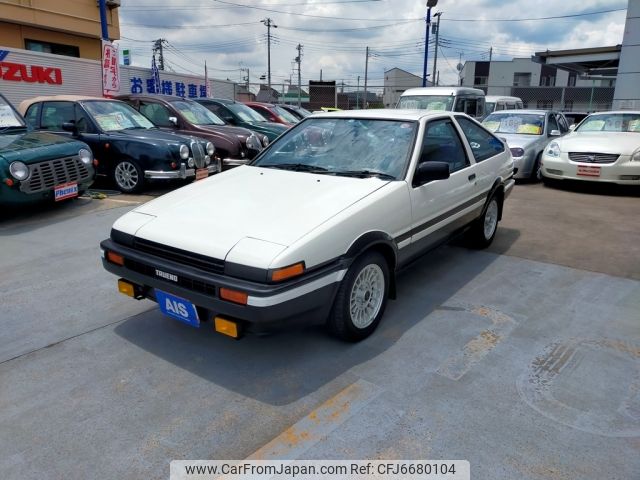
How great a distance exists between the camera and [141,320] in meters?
3.75

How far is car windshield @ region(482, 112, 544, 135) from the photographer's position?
10977 millimetres

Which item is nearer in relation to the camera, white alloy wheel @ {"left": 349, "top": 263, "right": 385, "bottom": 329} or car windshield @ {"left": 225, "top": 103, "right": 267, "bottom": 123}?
white alloy wheel @ {"left": 349, "top": 263, "right": 385, "bottom": 329}

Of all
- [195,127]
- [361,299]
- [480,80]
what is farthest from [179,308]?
[480,80]

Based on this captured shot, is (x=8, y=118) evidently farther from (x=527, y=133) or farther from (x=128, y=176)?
(x=527, y=133)

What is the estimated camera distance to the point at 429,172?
12.1 ft

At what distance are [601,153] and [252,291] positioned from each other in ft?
28.0

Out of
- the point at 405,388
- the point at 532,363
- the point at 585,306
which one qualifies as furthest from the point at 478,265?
the point at 405,388

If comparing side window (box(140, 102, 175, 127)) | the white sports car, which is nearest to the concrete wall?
side window (box(140, 102, 175, 127))

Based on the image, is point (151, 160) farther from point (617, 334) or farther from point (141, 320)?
point (617, 334)

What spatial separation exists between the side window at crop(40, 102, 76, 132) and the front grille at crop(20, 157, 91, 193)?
6.21 ft

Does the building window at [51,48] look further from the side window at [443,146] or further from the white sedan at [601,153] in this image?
the side window at [443,146]

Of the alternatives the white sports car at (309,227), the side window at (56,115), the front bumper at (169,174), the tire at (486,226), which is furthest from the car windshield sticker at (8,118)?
the tire at (486,226)

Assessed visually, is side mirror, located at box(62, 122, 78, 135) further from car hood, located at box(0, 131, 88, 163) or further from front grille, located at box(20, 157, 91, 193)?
front grille, located at box(20, 157, 91, 193)

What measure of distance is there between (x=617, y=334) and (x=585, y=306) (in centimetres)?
52
